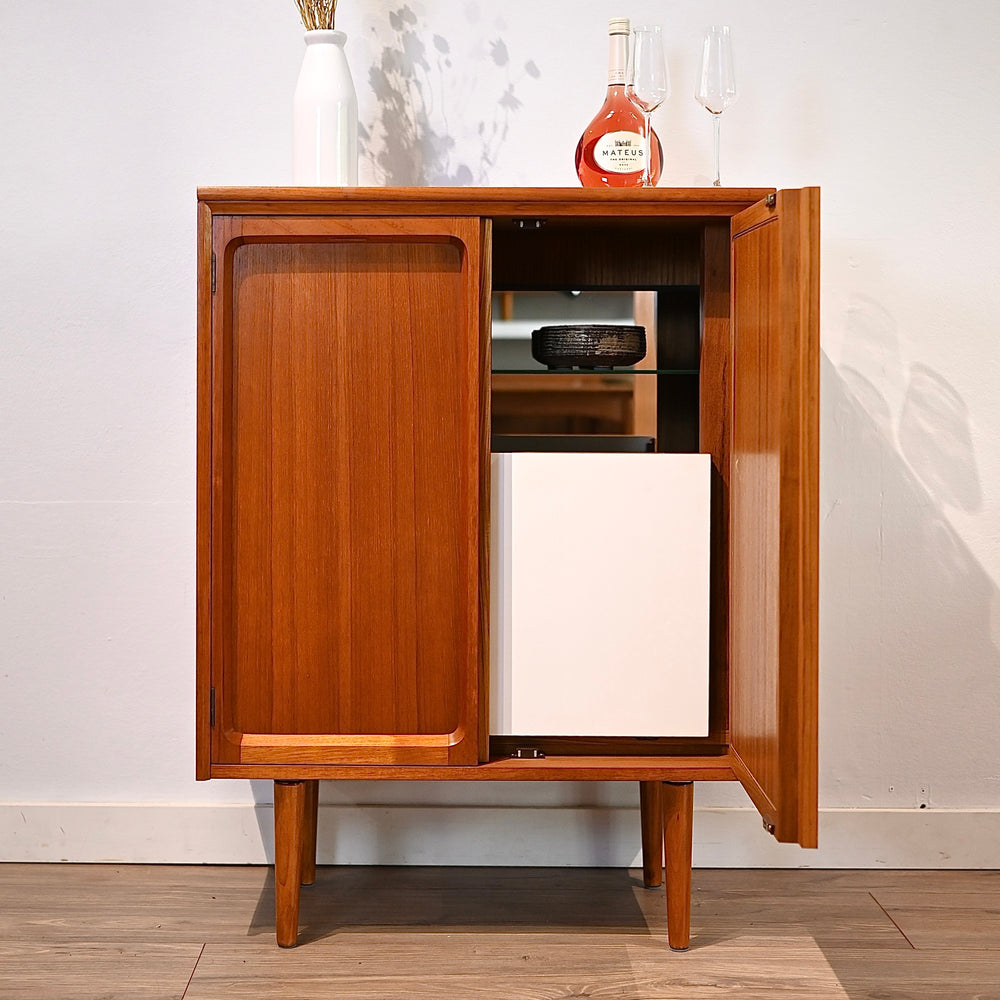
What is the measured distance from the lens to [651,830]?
1.72 m

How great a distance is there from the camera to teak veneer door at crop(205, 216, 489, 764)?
140 cm

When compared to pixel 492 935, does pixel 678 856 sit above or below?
above

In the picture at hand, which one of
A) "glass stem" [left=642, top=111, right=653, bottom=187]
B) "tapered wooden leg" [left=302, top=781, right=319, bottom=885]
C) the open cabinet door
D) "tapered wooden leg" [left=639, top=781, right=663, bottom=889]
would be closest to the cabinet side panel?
the open cabinet door

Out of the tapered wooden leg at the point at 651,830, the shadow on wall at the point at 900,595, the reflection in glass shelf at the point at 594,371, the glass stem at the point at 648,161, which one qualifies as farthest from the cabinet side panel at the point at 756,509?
the shadow on wall at the point at 900,595

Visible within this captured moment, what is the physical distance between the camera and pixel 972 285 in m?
1.80

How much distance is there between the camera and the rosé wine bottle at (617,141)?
153 centimetres

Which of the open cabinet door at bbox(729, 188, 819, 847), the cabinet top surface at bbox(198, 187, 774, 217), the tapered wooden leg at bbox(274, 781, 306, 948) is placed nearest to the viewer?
the open cabinet door at bbox(729, 188, 819, 847)

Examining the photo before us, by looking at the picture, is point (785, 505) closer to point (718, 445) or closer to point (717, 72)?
point (718, 445)

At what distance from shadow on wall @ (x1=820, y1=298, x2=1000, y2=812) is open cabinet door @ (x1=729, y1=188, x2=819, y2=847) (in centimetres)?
58

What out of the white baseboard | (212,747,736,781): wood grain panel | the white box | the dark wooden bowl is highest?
the dark wooden bowl

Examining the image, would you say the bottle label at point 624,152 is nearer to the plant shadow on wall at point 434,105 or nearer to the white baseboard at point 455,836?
the plant shadow on wall at point 434,105

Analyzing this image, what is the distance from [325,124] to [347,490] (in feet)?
1.91

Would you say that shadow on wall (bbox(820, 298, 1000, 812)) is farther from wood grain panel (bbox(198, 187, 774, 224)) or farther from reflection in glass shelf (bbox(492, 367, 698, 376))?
wood grain panel (bbox(198, 187, 774, 224))

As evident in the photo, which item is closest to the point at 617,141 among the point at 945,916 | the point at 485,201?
the point at 485,201
